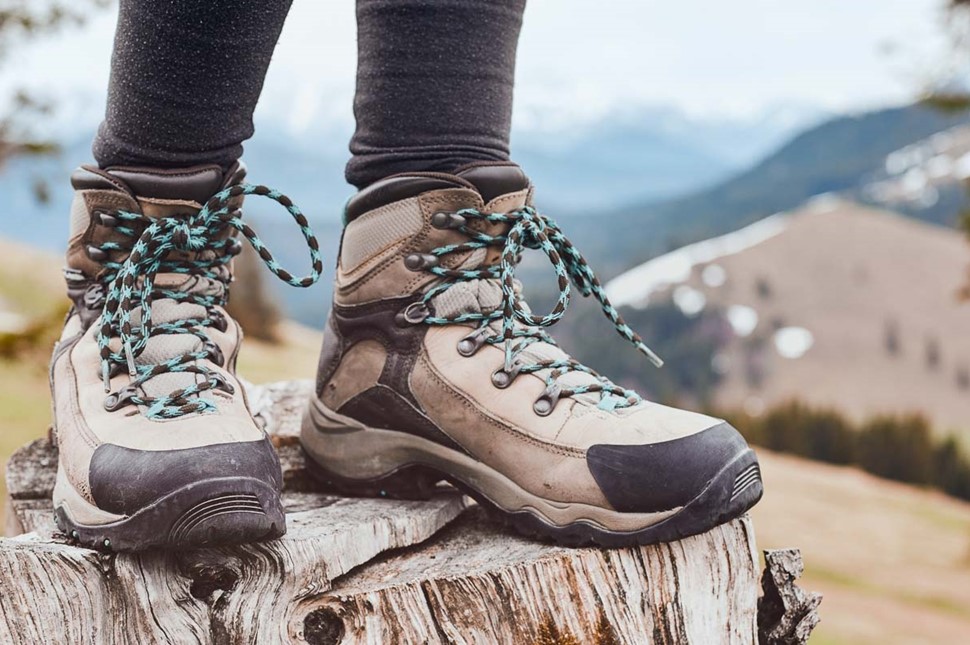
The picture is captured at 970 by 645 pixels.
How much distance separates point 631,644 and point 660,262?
112 metres

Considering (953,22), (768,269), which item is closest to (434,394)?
(953,22)

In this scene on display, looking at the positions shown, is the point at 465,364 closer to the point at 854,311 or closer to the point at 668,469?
the point at 668,469

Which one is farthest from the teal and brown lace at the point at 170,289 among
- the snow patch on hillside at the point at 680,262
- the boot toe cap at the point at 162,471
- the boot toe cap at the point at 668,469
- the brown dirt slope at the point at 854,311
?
the snow patch on hillside at the point at 680,262

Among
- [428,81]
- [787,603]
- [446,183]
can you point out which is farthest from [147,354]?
[787,603]

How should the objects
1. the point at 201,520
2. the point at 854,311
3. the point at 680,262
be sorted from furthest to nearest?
the point at 680,262
the point at 854,311
the point at 201,520

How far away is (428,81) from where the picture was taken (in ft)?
5.61

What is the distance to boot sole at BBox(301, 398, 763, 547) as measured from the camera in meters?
1.45

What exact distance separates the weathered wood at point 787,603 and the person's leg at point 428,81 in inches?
37.7

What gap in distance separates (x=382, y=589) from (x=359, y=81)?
39.4 inches

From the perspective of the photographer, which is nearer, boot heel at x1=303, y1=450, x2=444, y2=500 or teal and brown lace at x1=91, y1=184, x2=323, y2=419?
teal and brown lace at x1=91, y1=184, x2=323, y2=419

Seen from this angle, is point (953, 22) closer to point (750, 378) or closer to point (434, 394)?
point (434, 394)

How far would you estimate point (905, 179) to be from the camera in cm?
15750

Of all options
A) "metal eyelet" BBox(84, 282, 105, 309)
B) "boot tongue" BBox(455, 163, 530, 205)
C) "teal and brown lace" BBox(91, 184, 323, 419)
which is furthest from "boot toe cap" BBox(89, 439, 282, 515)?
"boot tongue" BBox(455, 163, 530, 205)

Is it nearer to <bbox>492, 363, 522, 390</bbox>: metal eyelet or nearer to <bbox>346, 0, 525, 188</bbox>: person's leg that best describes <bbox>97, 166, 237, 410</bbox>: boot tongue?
<bbox>346, 0, 525, 188</bbox>: person's leg
